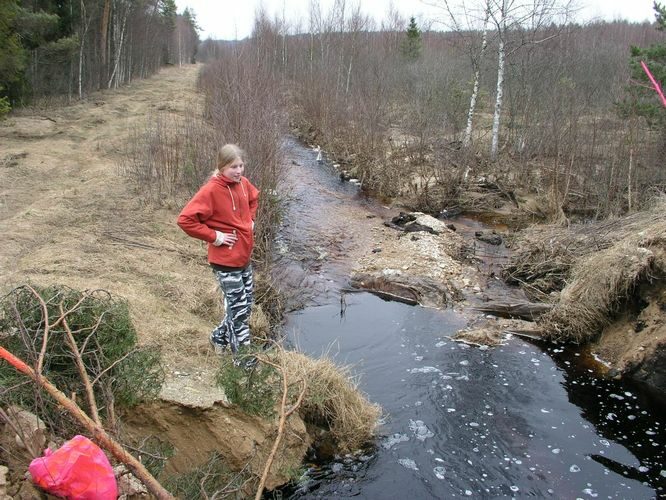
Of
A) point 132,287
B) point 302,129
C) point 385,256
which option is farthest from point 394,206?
point 302,129

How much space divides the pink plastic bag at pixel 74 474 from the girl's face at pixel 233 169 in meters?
2.38

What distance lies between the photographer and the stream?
189 inches

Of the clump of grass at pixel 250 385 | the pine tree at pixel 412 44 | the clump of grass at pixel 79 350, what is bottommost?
the clump of grass at pixel 250 385

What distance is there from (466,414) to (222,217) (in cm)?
320

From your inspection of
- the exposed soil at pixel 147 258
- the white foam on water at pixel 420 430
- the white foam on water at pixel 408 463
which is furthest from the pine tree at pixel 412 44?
the white foam on water at pixel 408 463

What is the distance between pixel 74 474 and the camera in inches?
111

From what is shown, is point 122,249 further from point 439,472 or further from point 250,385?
point 439,472

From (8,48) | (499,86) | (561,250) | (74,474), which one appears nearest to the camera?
(74,474)

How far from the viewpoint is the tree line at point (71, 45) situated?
51.6 feet

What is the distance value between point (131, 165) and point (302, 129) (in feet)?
42.4

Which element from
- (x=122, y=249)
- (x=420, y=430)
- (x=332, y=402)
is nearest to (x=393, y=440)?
(x=420, y=430)

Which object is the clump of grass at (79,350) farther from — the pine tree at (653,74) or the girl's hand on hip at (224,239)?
the pine tree at (653,74)

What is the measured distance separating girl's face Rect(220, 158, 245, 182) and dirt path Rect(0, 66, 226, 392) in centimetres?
178

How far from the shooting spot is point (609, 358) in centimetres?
711
